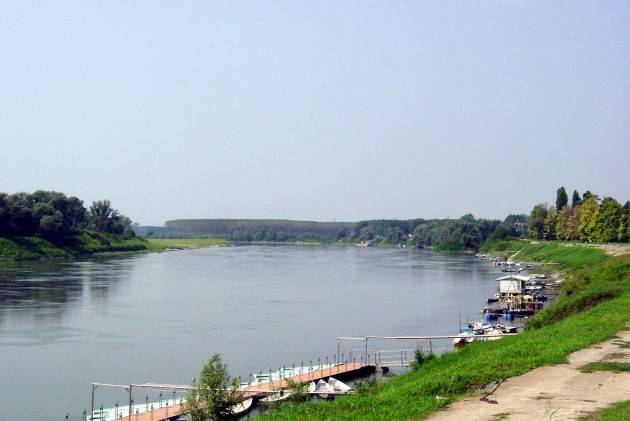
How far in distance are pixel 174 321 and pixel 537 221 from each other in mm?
97023

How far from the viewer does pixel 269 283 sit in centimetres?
7250

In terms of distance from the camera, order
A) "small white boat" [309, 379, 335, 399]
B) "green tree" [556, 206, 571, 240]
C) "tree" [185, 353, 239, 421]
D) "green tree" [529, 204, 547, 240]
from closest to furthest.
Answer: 1. "tree" [185, 353, 239, 421]
2. "small white boat" [309, 379, 335, 399]
3. "green tree" [556, 206, 571, 240]
4. "green tree" [529, 204, 547, 240]

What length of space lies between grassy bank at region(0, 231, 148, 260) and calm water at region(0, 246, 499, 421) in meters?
15.5

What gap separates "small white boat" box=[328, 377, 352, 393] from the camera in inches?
1014

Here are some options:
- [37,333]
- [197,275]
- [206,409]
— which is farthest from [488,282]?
[206,409]

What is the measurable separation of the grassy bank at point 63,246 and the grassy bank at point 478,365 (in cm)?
8068

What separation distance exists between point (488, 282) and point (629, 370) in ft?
197

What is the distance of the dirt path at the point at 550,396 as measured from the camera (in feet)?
40.3

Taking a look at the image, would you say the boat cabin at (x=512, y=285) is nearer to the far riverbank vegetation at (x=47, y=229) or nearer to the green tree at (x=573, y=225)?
the green tree at (x=573, y=225)

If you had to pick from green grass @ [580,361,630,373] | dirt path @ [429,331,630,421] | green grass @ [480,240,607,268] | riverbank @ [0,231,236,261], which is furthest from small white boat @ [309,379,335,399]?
riverbank @ [0,231,236,261]

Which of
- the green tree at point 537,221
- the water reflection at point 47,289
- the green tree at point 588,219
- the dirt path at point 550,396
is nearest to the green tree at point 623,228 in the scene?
the green tree at point 588,219

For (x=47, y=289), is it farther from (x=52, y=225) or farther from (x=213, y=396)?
(x=52, y=225)

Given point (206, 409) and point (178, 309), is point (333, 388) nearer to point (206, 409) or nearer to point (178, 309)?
point (206, 409)

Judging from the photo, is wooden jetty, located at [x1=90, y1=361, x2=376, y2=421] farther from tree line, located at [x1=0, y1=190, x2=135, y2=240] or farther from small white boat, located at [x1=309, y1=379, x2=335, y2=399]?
tree line, located at [x1=0, y1=190, x2=135, y2=240]
